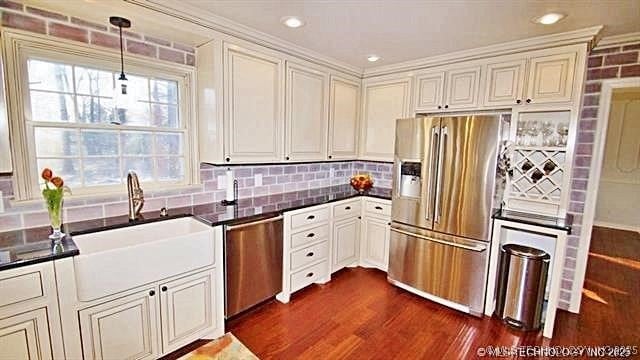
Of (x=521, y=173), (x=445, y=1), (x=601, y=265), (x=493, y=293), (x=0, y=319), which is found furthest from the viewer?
(x=601, y=265)

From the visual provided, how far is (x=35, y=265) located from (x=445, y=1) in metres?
2.67

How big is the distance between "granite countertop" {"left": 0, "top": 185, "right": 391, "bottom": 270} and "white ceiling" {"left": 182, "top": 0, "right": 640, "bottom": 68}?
1.49 m

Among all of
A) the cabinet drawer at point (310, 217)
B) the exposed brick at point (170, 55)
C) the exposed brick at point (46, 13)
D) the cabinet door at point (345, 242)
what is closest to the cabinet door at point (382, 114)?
the cabinet door at point (345, 242)

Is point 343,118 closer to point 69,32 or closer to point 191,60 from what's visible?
point 191,60

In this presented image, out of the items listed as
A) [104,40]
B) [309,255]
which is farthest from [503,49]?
[104,40]

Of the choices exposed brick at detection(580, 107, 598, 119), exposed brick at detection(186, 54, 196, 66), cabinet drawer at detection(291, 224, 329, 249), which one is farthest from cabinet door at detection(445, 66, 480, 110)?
exposed brick at detection(186, 54, 196, 66)

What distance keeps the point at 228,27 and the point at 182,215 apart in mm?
1502

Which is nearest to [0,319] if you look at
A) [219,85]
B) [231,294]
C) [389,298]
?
[231,294]

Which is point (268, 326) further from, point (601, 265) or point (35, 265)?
point (601, 265)

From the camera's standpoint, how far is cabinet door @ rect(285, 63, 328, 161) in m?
2.90

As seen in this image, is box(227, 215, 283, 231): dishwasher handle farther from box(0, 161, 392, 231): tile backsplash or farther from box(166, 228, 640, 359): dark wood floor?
box(166, 228, 640, 359): dark wood floor

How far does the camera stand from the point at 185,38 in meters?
2.28

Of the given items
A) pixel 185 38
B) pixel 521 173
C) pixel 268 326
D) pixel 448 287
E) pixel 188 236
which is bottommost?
pixel 268 326

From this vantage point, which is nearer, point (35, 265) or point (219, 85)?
point (35, 265)
